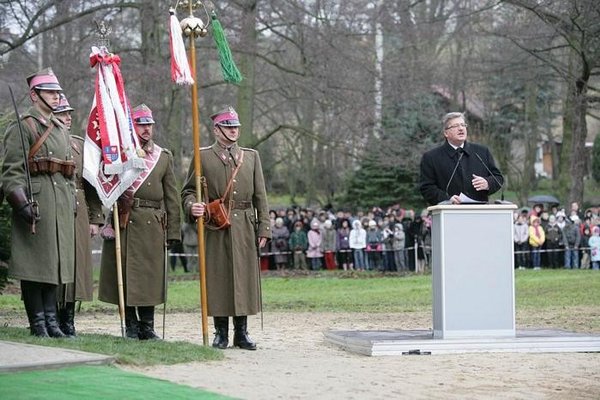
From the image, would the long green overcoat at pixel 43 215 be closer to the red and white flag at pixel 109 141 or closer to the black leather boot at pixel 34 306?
the black leather boot at pixel 34 306

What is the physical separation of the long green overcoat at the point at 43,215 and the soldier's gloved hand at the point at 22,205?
62 millimetres

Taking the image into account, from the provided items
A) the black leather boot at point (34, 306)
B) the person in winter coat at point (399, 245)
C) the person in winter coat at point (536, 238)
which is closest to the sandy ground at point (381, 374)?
the black leather boot at point (34, 306)

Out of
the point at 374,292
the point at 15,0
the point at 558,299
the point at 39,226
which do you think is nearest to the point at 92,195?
the point at 39,226

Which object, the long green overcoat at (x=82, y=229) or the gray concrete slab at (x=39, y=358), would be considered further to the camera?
the long green overcoat at (x=82, y=229)

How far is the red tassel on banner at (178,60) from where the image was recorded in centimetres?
1255

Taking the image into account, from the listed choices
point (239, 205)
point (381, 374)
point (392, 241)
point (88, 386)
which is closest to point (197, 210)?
point (239, 205)

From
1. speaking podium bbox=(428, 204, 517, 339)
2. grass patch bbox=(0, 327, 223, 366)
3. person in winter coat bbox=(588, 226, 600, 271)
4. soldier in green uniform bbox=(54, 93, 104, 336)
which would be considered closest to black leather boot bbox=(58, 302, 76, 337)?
soldier in green uniform bbox=(54, 93, 104, 336)

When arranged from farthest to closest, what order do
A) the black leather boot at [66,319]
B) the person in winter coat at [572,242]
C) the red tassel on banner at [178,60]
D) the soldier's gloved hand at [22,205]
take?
the person in winter coat at [572,242] → the red tassel on banner at [178,60] → the black leather boot at [66,319] → the soldier's gloved hand at [22,205]

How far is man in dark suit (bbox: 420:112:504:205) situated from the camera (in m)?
13.0

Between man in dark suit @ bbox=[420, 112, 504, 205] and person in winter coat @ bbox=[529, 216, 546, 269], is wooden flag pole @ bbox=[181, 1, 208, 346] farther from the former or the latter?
person in winter coat @ bbox=[529, 216, 546, 269]

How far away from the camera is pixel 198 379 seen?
948cm

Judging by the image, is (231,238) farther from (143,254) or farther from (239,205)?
(143,254)

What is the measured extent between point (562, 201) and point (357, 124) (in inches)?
521

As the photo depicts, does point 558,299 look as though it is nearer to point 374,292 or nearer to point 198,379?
point 374,292
